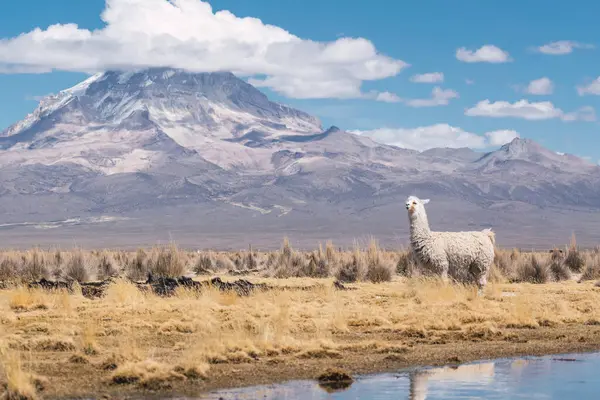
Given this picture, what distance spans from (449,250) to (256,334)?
7.23m

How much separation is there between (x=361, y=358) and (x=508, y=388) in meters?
3.07

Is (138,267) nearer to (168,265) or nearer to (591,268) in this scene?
(168,265)

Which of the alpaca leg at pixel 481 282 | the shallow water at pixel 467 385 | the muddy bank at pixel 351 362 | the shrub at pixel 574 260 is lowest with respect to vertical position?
the shallow water at pixel 467 385

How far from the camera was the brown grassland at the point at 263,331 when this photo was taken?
14.8 m

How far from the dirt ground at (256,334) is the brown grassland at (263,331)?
26mm

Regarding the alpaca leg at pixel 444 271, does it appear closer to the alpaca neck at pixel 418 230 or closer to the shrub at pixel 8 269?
the alpaca neck at pixel 418 230

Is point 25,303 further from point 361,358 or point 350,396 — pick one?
point 350,396

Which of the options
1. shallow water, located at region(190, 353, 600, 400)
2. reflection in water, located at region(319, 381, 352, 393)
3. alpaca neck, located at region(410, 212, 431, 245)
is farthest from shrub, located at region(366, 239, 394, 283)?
reflection in water, located at region(319, 381, 352, 393)

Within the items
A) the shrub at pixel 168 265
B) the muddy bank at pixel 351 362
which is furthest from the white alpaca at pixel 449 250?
the shrub at pixel 168 265

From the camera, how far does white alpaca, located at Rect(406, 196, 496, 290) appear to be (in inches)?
945

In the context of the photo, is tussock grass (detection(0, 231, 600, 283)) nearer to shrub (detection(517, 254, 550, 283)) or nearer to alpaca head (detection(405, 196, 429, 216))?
shrub (detection(517, 254, 550, 283))

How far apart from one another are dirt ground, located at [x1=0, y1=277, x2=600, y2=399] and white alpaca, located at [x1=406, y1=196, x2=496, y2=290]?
0.52 meters

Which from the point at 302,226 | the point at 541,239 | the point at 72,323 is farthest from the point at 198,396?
the point at 302,226

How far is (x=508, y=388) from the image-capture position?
14242mm
